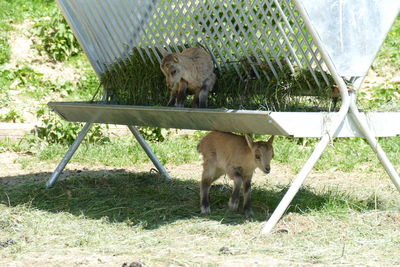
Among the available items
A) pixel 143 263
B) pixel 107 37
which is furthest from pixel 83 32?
pixel 143 263

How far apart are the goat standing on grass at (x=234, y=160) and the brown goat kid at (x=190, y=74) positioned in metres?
0.40

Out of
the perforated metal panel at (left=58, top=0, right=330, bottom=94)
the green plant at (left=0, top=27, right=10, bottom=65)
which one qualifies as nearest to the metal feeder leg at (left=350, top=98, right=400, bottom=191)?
the perforated metal panel at (left=58, top=0, right=330, bottom=94)

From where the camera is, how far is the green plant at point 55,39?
12.9 meters

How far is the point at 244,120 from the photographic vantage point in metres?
5.96

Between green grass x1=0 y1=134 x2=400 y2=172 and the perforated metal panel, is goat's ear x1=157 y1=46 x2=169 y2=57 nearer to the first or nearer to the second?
the perforated metal panel

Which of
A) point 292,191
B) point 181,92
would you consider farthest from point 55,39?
point 292,191

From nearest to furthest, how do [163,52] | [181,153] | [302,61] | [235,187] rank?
[302,61] → [235,187] → [163,52] → [181,153]

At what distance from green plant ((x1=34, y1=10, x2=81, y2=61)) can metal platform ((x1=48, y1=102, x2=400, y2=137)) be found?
18.5 ft

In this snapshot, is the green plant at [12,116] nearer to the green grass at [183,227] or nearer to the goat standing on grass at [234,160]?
the green grass at [183,227]

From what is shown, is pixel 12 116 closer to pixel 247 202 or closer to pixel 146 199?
pixel 146 199

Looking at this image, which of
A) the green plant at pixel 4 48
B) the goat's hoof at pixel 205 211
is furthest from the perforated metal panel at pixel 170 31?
the green plant at pixel 4 48

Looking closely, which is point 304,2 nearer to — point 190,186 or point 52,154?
point 190,186

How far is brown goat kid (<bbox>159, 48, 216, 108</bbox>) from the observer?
689 centimetres

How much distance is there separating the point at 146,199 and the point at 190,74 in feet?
4.57
